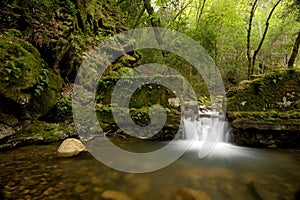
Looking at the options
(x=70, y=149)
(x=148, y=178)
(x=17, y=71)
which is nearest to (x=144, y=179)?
(x=148, y=178)

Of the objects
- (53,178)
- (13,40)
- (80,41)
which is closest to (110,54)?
(80,41)

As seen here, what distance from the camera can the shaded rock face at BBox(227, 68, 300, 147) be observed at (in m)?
4.67

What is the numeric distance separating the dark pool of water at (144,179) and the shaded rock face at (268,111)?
937 mm

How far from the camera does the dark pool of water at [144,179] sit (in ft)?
7.89

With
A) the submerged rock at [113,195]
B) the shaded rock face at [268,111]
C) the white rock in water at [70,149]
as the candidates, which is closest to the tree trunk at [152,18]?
the shaded rock face at [268,111]

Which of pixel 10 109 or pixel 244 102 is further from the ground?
pixel 244 102

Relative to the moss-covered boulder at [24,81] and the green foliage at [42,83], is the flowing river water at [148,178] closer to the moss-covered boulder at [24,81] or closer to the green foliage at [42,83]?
the moss-covered boulder at [24,81]

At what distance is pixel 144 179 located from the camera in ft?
9.39

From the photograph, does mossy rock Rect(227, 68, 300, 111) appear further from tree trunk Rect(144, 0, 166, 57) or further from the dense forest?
tree trunk Rect(144, 0, 166, 57)

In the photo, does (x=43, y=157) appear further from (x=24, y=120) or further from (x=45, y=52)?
(x=45, y=52)

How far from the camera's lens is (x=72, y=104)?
5.09 m

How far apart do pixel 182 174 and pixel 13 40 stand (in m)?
4.69

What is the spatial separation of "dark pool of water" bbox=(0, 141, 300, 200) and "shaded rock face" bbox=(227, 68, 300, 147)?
0.94 m

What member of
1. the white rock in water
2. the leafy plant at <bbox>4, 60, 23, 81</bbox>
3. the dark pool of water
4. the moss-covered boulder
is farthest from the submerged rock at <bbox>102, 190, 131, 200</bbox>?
the leafy plant at <bbox>4, 60, 23, 81</bbox>
